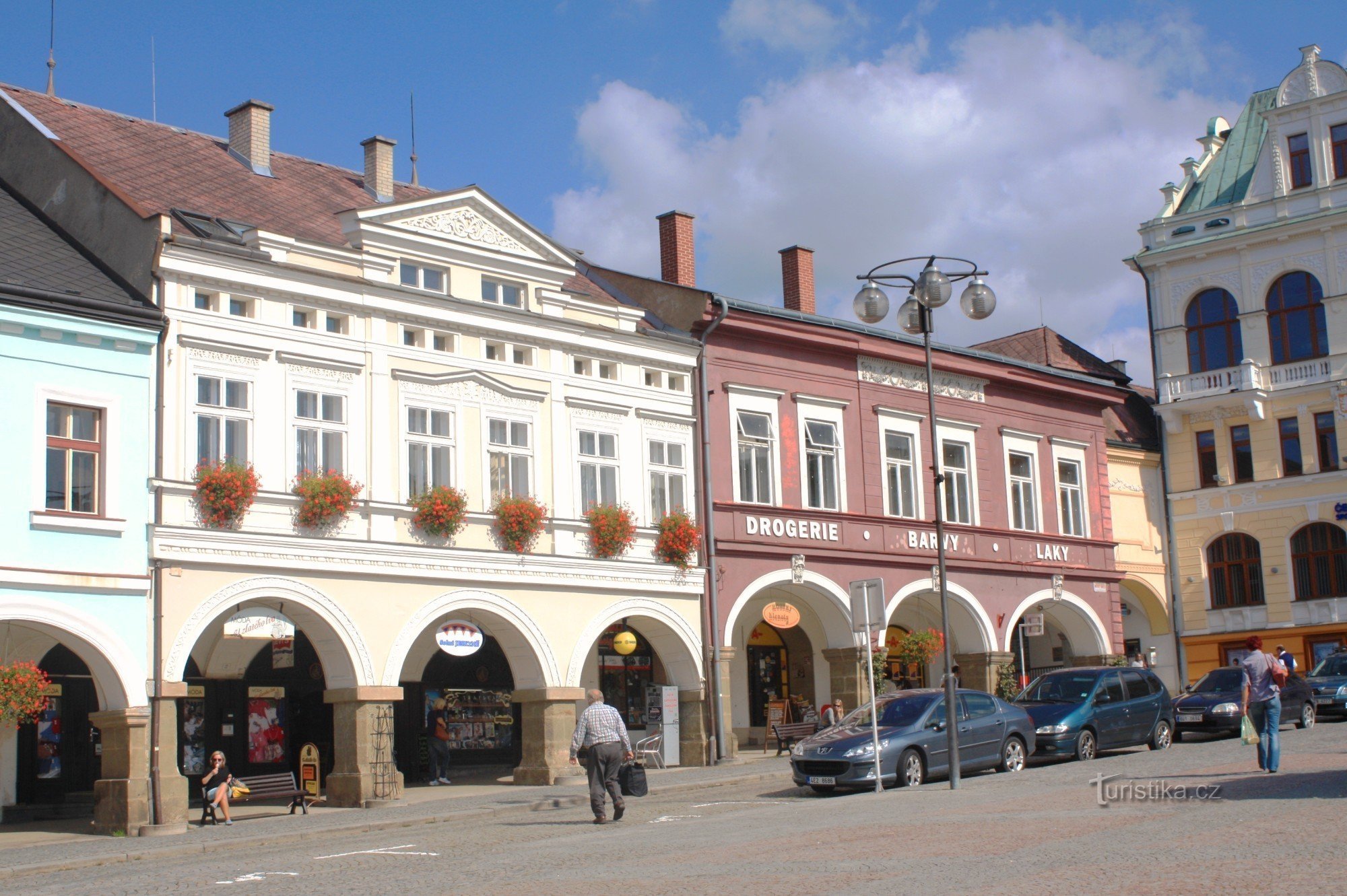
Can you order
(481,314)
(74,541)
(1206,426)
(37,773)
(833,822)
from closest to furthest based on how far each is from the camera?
(833,822) < (74,541) < (37,773) < (481,314) < (1206,426)

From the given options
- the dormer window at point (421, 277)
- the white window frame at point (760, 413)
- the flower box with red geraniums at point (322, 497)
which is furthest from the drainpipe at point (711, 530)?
the flower box with red geraniums at point (322, 497)

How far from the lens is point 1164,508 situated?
151 feet

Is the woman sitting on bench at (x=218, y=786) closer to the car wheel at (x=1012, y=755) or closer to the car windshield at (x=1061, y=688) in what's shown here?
the car wheel at (x=1012, y=755)

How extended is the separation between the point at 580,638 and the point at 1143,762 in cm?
1003

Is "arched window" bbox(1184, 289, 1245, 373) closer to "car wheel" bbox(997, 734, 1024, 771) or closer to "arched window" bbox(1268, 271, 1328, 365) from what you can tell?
"arched window" bbox(1268, 271, 1328, 365)

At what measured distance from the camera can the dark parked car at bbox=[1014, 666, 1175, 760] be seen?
25.4m

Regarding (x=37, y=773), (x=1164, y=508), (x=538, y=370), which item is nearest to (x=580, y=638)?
(x=538, y=370)

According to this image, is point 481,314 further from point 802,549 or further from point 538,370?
point 802,549

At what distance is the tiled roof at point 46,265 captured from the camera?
2262cm

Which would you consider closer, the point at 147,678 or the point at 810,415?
the point at 147,678

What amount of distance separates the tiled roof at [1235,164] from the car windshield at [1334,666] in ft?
57.1

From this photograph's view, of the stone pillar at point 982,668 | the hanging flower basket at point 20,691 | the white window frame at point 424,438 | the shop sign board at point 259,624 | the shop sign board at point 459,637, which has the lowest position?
the stone pillar at point 982,668

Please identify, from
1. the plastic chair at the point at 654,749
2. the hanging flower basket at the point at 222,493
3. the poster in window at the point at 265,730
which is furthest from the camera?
the plastic chair at the point at 654,749

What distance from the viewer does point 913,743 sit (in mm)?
22141
